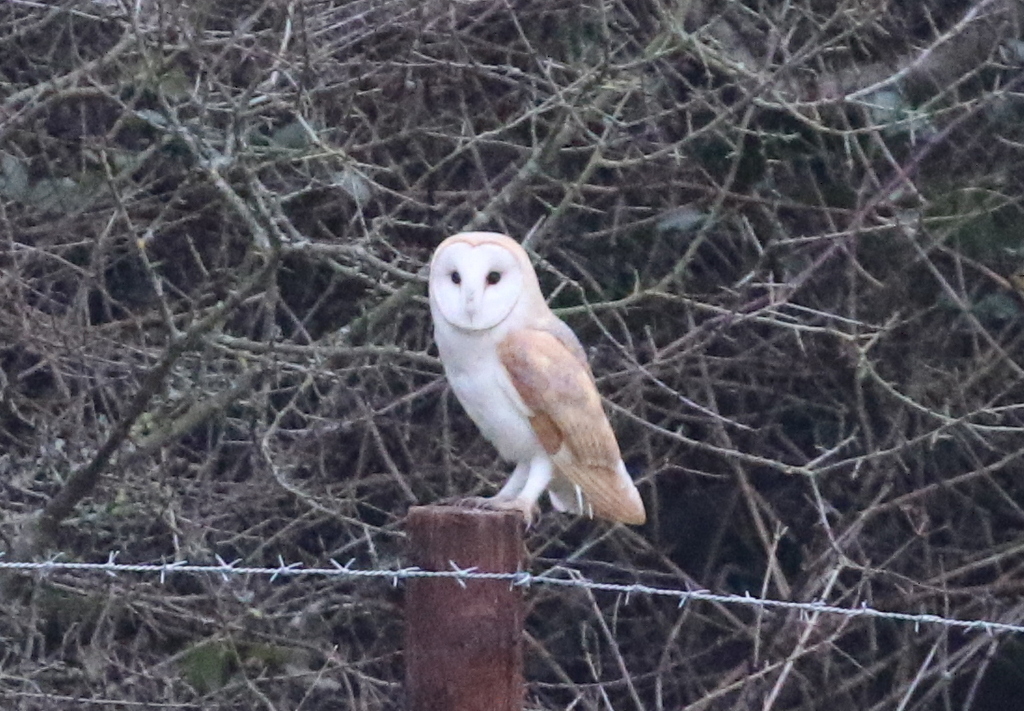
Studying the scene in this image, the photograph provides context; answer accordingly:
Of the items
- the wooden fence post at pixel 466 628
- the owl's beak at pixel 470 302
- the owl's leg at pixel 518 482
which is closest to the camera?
the wooden fence post at pixel 466 628

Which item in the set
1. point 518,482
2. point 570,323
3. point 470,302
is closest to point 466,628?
point 470,302

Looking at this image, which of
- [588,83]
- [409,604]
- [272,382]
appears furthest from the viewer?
[272,382]

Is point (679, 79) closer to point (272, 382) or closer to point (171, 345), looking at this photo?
point (272, 382)

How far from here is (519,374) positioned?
8.54 feet

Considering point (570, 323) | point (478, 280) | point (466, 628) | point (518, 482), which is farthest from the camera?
point (570, 323)

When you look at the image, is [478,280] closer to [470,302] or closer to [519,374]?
[470,302]

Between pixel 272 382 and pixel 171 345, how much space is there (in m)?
0.79

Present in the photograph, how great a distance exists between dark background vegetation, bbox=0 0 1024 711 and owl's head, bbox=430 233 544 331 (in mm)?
1166

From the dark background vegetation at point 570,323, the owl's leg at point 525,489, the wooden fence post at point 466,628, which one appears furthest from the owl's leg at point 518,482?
the dark background vegetation at point 570,323

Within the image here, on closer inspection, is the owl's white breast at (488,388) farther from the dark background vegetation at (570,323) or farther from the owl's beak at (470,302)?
the dark background vegetation at (570,323)

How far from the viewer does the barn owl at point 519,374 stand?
8.45 feet

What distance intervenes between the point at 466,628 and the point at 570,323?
2.38 meters

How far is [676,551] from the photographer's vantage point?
16.0 feet

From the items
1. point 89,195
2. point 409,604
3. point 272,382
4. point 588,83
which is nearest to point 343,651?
point 272,382
